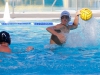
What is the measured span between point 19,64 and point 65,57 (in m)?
0.95

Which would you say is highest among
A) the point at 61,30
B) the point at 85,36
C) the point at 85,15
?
the point at 85,15

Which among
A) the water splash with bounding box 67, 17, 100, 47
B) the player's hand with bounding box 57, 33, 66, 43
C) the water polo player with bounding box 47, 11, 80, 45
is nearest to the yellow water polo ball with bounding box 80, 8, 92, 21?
the water polo player with bounding box 47, 11, 80, 45

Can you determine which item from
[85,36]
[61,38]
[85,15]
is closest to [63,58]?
[61,38]

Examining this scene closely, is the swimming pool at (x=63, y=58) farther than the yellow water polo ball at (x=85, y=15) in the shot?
No

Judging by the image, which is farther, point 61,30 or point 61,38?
point 61,30

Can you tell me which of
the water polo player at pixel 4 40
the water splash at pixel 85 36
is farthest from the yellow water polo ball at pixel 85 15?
the water polo player at pixel 4 40

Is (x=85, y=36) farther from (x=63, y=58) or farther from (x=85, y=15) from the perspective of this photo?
(x=63, y=58)

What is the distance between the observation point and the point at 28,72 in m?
4.42

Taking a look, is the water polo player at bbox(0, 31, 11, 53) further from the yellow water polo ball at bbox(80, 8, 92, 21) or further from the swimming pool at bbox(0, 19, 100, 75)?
the yellow water polo ball at bbox(80, 8, 92, 21)

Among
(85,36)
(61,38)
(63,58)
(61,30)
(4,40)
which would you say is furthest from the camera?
(85,36)

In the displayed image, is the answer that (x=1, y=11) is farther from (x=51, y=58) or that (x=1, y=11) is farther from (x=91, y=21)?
(x=51, y=58)

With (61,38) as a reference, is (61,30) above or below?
above

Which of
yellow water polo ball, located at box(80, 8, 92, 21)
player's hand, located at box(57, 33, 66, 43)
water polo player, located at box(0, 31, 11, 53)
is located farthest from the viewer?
yellow water polo ball, located at box(80, 8, 92, 21)

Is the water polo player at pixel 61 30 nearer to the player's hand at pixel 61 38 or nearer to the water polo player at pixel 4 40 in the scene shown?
the player's hand at pixel 61 38
